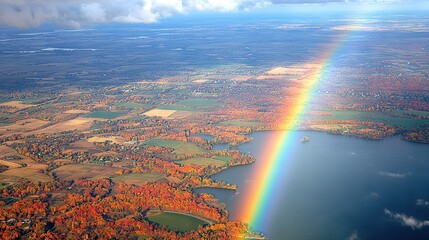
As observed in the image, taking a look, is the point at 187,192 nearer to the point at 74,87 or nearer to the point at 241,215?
the point at 241,215

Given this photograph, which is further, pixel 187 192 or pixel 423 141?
pixel 423 141

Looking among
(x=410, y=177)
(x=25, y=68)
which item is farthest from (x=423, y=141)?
(x=25, y=68)

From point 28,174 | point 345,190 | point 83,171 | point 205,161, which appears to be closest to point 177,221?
point 205,161

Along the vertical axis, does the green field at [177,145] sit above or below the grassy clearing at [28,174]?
below

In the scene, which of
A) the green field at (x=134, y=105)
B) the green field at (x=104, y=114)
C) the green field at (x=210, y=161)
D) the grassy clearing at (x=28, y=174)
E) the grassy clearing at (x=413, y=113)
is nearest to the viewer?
the grassy clearing at (x=28, y=174)

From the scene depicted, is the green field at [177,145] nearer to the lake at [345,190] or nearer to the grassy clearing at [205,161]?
the grassy clearing at [205,161]

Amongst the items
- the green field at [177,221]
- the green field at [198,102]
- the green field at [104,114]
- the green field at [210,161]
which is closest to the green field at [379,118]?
the green field at [198,102]

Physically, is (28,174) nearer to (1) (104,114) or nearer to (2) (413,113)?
(1) (104,114)
